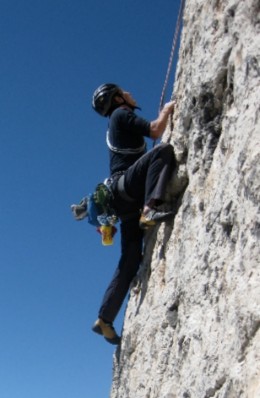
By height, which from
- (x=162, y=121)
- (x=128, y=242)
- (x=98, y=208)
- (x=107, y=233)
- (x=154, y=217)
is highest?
(x=162, y=121)

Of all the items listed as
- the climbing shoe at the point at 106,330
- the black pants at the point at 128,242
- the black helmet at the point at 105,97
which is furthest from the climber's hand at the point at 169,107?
the climbing shoe at the point at 106,330

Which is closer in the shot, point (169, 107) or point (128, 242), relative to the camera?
point (169, 107)

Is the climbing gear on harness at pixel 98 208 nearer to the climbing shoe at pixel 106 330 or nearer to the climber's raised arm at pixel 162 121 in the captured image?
the climber's raised arm at pixel 162 121

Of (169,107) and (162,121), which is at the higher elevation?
(169,107)

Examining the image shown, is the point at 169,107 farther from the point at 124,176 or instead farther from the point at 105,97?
the point at 105,97

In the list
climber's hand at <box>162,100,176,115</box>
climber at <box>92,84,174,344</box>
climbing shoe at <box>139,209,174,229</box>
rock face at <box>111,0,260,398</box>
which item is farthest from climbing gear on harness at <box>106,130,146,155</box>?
climbing shoe at <box>139,209,174,229</box>

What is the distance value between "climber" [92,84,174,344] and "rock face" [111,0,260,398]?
9.8 inches

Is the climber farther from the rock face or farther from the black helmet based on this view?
the rock face

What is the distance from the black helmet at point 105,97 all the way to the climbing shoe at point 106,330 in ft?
10.3

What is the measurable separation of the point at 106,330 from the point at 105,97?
11.3ft

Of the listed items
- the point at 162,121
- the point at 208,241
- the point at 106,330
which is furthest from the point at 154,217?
the point at 106,330

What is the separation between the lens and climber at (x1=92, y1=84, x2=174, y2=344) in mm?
9125

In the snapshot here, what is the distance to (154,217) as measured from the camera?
8.45 meters

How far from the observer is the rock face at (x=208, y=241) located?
18.6ft
